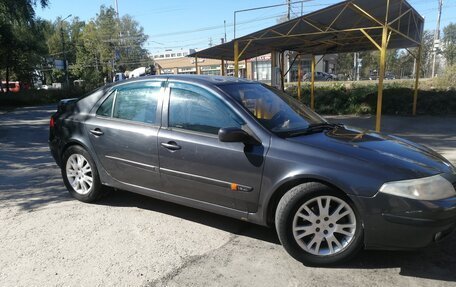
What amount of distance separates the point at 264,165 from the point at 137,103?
1780 mm

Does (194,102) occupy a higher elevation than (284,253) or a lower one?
higher

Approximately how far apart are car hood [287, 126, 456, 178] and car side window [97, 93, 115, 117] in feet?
7.58

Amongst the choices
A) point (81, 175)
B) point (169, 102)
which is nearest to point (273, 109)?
point (169, 102)

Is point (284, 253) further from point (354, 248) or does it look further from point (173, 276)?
point (173, 276)

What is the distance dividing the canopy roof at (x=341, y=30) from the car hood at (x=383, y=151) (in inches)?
249

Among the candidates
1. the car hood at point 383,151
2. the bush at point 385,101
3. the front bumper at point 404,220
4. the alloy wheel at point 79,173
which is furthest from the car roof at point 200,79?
the bush at point 385,101

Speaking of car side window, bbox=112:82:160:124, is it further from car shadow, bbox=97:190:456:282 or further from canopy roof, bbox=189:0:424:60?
canopy roof, bbox=189:0:424:60

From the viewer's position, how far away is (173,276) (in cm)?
309

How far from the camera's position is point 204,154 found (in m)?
3.65

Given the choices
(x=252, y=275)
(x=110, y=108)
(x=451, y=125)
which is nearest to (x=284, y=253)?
(x=252, y=275)

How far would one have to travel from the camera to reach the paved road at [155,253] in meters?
3.04

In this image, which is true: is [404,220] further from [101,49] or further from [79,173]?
[101,49]

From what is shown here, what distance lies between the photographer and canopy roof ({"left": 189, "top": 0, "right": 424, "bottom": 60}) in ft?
33.0

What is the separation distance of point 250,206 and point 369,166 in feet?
3.62
